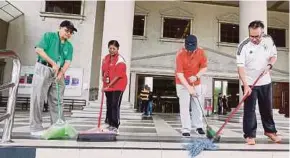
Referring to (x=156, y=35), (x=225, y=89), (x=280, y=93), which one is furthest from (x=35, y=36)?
(x=280, y=93)

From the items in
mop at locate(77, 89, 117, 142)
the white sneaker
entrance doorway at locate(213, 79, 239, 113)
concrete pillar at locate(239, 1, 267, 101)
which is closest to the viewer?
mop at locate(77, 89, 117, 142)

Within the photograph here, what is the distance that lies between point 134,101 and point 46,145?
1280 cm

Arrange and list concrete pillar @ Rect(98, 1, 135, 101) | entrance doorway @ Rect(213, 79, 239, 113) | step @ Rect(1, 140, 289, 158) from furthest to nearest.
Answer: entrance doorway @ Rect(213, 79, 239, 113)
concrete pillar @ Rect(98, 1, 135, 101)
step @ Rect(1, 140, 289, 158)

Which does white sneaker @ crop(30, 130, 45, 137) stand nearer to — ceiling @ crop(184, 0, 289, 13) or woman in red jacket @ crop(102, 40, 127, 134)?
woman in red jacket @ crop(102, 40, 127, 134)

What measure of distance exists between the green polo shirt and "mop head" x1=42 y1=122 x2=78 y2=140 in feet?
2.95

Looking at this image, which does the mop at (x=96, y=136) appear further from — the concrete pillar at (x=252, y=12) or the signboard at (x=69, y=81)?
the signboard at (x=69, y=81)

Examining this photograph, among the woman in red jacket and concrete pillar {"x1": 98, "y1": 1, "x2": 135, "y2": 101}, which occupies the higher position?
concrete pillar {"x1": 98, "y1": 1, "x2": 135, "y2": 101}

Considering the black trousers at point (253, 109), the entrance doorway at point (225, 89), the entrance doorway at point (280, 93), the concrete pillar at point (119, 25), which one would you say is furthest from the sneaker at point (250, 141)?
the entrance doorway at point (280, 93)

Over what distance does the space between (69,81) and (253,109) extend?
11.6 meters

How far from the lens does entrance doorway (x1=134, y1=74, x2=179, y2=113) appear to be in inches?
635

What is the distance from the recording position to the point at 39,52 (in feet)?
11.1

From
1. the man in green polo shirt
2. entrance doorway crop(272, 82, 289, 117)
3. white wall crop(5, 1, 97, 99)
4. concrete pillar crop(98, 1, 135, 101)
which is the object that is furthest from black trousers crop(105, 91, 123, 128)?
entrance doorway crop(272, 82, 289, 117)

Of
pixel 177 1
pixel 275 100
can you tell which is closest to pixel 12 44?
pixel 177 1

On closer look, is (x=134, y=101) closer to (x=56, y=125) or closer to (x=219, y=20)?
(x=219, y=20)
